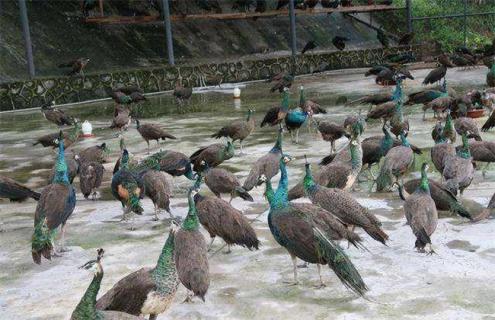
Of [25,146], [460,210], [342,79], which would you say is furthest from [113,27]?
[460,210]

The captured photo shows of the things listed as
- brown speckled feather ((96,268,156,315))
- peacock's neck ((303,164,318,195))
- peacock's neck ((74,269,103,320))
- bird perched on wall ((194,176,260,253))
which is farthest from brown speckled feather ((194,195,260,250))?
peacock's neck ((74,269,103,320))

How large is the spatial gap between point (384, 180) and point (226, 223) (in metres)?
2.89

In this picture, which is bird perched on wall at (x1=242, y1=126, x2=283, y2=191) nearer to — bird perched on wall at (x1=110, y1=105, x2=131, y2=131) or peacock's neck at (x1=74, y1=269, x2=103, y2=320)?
peacock's neck at (x1=74, y1=269, x2=103, y2=320)

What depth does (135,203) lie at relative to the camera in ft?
25.1

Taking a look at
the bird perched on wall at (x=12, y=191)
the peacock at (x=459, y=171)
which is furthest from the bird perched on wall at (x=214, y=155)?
the peacock at (x=459, y=171)

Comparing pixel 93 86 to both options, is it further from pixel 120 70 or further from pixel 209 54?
pixel 209 54

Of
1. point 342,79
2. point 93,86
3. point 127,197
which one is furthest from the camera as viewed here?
point 342,79

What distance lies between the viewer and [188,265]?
17.3 feet

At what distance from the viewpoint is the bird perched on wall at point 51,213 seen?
6078mm

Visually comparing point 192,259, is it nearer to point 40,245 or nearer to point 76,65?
point 40,245

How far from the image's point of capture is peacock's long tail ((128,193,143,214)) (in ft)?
25.1

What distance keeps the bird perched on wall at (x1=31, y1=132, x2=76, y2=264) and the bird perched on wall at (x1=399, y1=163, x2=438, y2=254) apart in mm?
3480

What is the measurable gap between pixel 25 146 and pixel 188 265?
9483mm

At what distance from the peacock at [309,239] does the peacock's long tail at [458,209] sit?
188 centimetres
